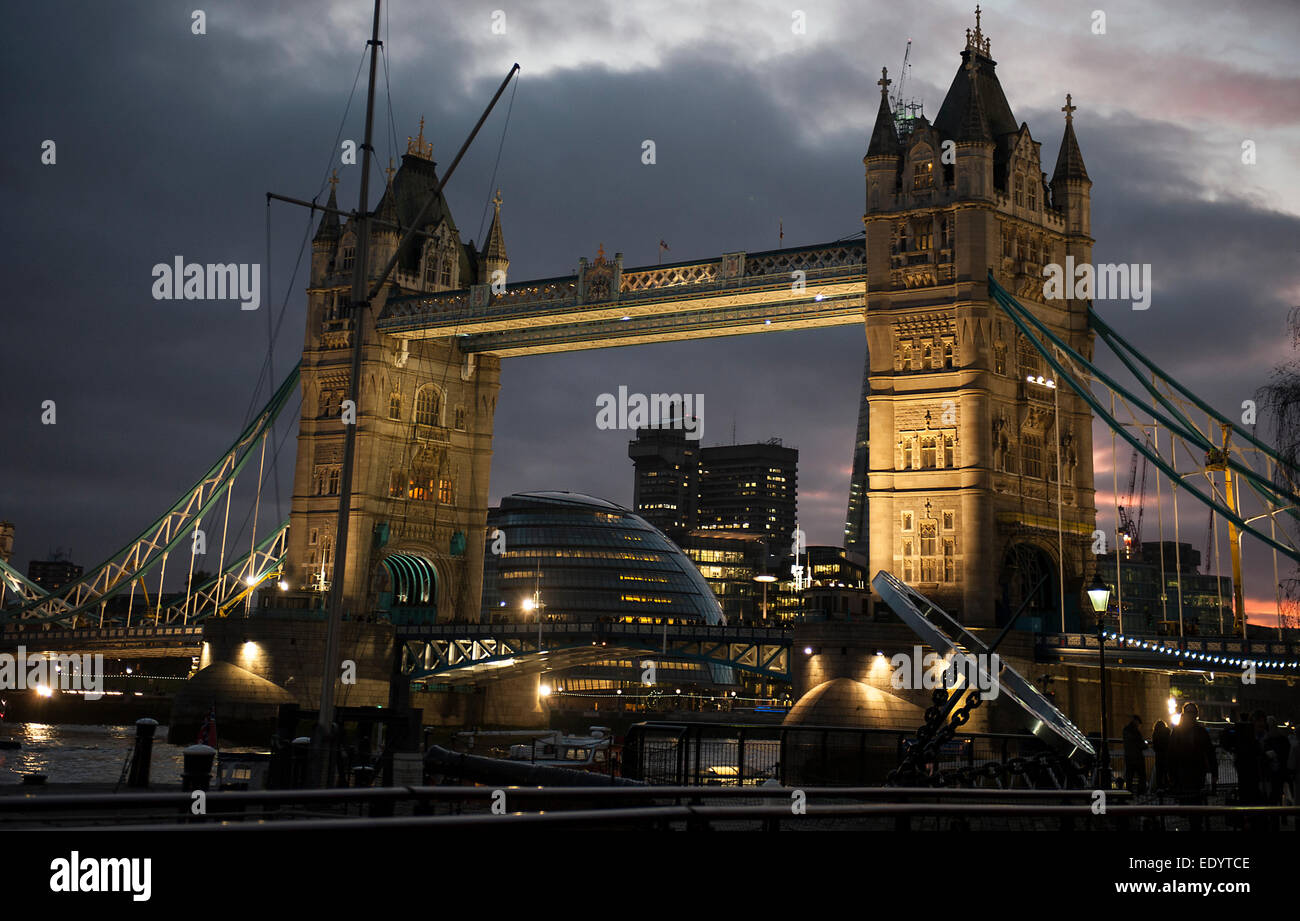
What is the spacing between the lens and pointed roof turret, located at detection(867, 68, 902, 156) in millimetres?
55969

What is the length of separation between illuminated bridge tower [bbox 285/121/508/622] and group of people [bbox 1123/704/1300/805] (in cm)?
5089

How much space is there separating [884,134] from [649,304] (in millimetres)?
12988

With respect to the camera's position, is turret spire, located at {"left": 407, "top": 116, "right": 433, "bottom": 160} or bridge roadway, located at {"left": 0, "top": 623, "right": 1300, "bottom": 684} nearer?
bridge roadway, located at {"left": 0, "top": 623, "right": 1300, "bottom": 684}

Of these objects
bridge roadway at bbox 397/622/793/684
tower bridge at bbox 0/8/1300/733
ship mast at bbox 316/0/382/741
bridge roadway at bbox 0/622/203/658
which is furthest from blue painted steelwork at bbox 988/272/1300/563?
bridge roadway at bbox 0/622/203/658

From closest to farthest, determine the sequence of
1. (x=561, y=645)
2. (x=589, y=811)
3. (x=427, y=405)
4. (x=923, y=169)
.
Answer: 1. (x=589, y=811)
2. (x=923, y=169)
3. (x=561, y=645)
4. (x=427, y=405)

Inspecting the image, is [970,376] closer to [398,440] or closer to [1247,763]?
[398,440]

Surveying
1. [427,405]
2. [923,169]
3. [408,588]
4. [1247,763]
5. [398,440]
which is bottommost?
[1247,763]

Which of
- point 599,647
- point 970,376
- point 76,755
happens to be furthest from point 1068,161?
point 76,755

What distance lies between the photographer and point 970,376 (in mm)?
51781

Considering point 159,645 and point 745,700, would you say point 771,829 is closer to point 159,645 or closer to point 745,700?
point 159,645

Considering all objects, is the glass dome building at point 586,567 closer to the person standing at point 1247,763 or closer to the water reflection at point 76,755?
the water reflection at point 76,755

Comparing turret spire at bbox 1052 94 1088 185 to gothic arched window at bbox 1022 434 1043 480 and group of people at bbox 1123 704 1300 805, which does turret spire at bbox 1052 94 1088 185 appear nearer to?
gothic arched window at bbox 1022 434 1043 480

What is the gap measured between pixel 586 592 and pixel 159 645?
128 ft
